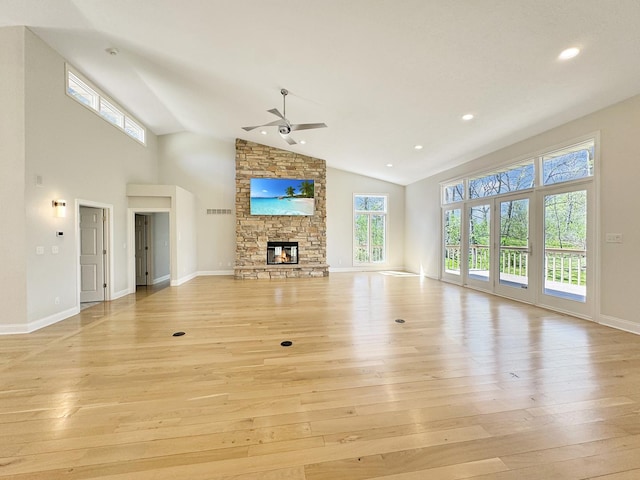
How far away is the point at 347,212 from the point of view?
9289mm

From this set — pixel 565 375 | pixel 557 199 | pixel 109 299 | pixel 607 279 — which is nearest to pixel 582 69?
pixel 557 199

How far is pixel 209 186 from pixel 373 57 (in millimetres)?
6421

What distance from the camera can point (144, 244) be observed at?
749cm

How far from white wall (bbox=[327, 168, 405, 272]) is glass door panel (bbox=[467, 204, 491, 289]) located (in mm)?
3175

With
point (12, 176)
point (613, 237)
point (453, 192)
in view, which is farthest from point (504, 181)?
point (12, 176)

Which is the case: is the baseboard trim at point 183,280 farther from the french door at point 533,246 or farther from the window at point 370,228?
the french door at point 533,246

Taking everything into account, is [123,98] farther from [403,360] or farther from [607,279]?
[607,279]

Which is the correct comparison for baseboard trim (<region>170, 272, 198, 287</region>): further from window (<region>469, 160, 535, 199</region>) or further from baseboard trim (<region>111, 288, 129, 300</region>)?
window (<region>469, 160, 535, 199</region>)

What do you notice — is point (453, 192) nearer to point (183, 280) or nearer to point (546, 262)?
point (546, 262)

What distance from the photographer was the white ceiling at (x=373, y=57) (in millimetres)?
2656

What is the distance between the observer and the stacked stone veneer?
822 cm

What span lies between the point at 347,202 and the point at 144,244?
238 inches

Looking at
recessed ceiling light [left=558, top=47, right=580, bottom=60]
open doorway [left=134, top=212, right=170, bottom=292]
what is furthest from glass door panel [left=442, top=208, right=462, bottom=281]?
A: open doorway [left=134, top=212, right=170, bottom=292]

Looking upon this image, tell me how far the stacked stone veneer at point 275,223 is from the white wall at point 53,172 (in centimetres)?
335
